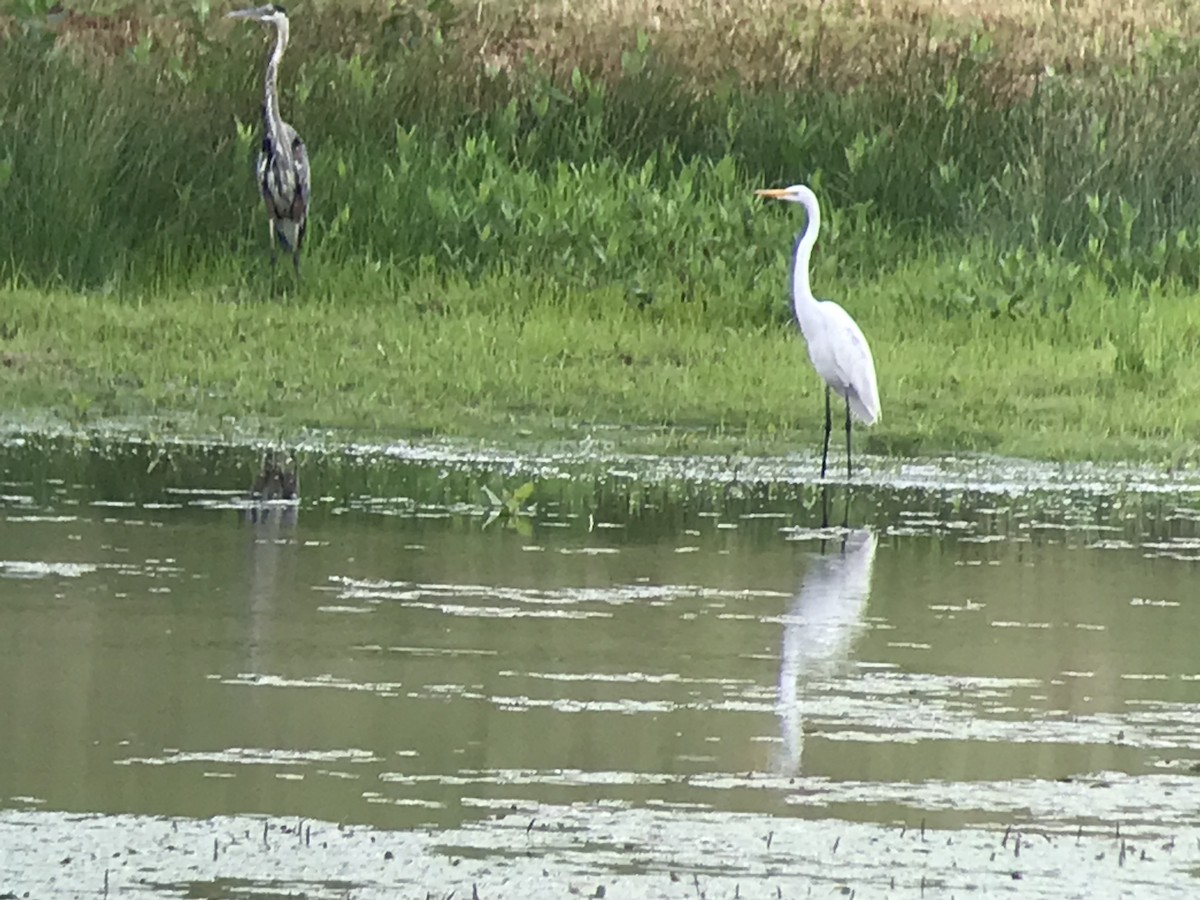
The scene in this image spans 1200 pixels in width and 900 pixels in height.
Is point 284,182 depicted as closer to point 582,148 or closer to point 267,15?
point 267,15

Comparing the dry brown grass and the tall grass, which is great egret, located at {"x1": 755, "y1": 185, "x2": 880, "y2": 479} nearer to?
the tall grass

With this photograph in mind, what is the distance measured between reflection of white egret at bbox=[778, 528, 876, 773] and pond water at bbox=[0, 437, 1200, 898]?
18 mm

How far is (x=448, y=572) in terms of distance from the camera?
25.4 feet

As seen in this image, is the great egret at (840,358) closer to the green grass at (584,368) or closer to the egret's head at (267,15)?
the green grass at (584,368)

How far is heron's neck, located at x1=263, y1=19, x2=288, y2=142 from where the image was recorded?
50.1 feet

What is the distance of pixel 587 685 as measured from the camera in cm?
618

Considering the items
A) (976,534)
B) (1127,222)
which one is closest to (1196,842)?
(976,534)

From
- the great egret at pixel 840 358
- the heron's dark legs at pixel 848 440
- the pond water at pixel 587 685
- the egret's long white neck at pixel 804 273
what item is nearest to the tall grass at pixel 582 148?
the egret's long white neck at pixel 804 273

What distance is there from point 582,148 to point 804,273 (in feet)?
15.9

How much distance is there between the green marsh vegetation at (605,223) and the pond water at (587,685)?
1.83m

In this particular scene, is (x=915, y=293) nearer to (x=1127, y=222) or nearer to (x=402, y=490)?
(x=1127, y=222)

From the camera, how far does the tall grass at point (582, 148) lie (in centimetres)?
1502

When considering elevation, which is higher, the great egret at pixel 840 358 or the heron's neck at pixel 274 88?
the heron's neck at pixel 274 88

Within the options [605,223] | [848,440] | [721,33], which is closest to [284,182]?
[605,223]
